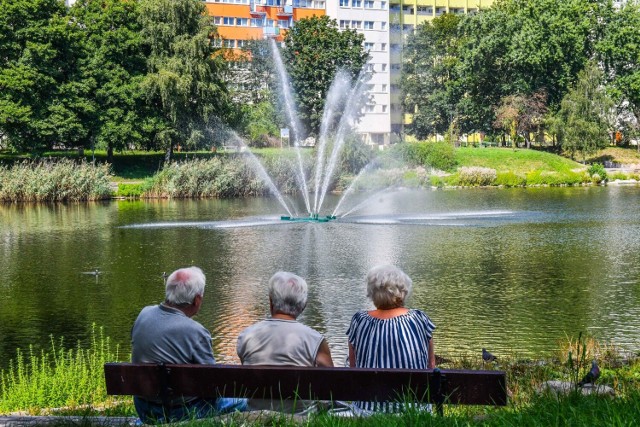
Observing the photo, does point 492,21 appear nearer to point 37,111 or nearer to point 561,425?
point 37,111

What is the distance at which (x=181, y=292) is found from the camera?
7883 millimetres

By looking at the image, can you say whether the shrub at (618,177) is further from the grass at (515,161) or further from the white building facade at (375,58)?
the white building facade at (375,58)

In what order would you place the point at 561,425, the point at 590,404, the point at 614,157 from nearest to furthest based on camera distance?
the point at 561,425 < the point at 590,404 < the point at 614,157

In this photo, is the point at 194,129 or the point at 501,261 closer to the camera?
the point at 501,261

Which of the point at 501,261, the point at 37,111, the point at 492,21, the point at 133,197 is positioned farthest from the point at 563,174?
the point at 501,261

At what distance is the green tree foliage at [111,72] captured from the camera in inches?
2788

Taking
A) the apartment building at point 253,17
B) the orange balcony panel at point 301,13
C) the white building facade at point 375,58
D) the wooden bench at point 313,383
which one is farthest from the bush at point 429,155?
the wooden bench at point 313,383

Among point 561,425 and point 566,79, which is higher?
point 566,79

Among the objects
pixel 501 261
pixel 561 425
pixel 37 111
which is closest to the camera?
pixel 561 425

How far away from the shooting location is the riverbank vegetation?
6.63m

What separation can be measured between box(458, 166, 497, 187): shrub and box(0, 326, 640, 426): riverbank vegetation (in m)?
57.4

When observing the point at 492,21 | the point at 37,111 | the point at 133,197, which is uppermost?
the point at 492,21

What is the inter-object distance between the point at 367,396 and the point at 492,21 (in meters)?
93.4

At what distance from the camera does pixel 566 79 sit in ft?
307
